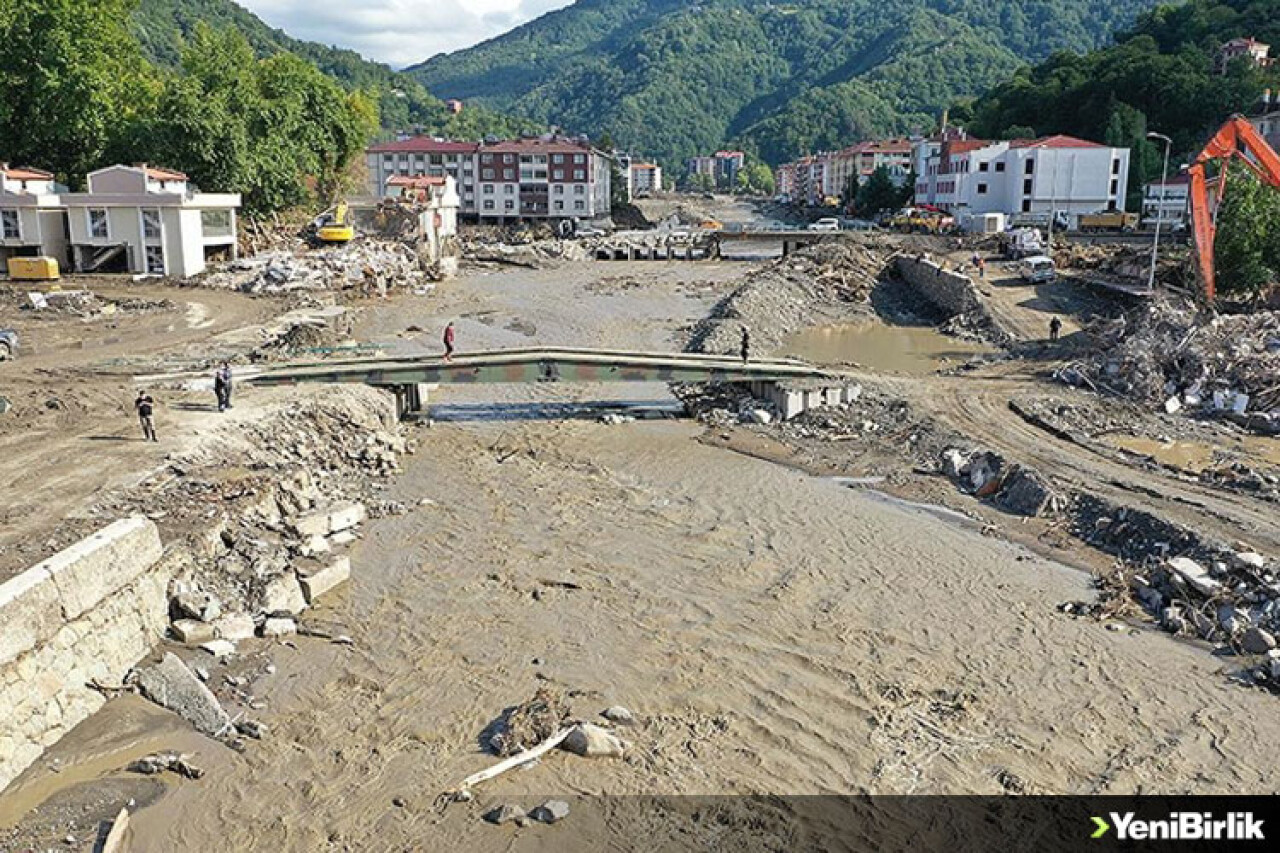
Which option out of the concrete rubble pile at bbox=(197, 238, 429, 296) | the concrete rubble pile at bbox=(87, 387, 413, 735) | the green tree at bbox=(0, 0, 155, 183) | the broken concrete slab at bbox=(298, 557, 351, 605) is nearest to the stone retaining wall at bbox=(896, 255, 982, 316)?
the concrete rubble pile at bbox=(197, 238, 429, 296)

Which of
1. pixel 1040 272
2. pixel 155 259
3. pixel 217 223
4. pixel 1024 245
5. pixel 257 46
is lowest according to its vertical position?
pixel 1040 272

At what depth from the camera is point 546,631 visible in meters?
14.3

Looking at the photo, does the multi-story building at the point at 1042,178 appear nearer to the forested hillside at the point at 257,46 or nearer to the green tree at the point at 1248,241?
the green tree at the point at 1248,241

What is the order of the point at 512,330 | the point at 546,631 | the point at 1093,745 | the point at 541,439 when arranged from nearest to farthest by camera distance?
the point at 1093,745 < the point at 546,631 < the point at 541,439 < the point at 512,330

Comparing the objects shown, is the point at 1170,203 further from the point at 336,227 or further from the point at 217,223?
the point at 217,223

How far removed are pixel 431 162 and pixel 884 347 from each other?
247ft

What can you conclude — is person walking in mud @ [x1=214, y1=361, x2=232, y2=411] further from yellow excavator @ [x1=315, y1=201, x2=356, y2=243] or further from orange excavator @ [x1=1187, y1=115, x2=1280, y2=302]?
yellow excavator @ [x1=315, y1=201, x2=356, y2=243]

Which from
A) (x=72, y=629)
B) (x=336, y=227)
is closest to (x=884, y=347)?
(x=72, y=629)

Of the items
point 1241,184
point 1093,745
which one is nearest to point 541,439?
point 1093,745

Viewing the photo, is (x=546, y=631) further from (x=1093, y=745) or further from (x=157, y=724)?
(x=1093, y=745)

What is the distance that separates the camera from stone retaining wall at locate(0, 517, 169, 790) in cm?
1056

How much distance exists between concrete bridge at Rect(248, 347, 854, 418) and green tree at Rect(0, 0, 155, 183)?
114 ft

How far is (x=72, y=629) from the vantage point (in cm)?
1157

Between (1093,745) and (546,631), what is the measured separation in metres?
7.41
